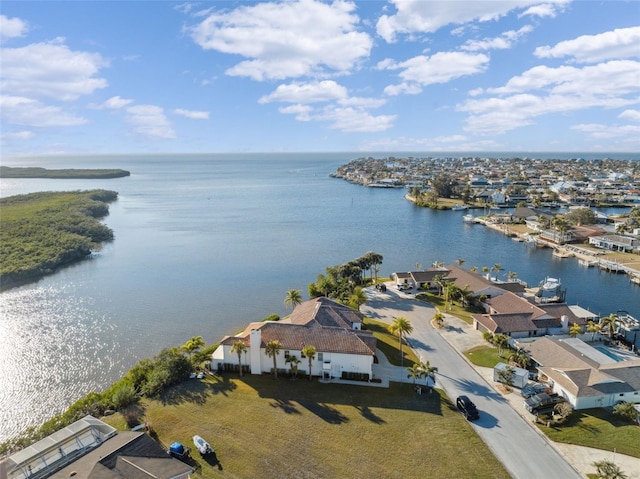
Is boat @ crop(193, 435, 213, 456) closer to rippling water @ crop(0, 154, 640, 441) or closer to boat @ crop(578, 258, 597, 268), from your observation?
rippling water @ crop(0, 154, 640, 441)

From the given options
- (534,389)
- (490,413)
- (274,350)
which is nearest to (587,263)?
(534,389)

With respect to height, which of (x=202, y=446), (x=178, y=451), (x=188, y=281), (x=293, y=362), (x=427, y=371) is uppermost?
(x=293, y=362)

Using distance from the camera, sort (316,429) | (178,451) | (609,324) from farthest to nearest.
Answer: (609,324)
(316,429)
(178,451)

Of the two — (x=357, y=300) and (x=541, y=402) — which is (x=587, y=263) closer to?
(x=357, y=300)

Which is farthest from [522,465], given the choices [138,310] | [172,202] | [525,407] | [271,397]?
[172,202]

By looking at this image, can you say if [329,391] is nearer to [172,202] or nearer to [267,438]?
[267,438]

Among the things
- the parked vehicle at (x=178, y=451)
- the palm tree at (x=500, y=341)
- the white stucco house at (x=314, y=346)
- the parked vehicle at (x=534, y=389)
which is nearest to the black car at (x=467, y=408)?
the parked vehicle at (x=534, y=389)

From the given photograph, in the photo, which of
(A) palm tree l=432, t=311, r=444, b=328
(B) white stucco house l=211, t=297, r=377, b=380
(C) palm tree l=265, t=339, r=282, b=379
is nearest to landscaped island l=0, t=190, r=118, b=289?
(B) white stucco house l=211, t=297, r=377, b=380
